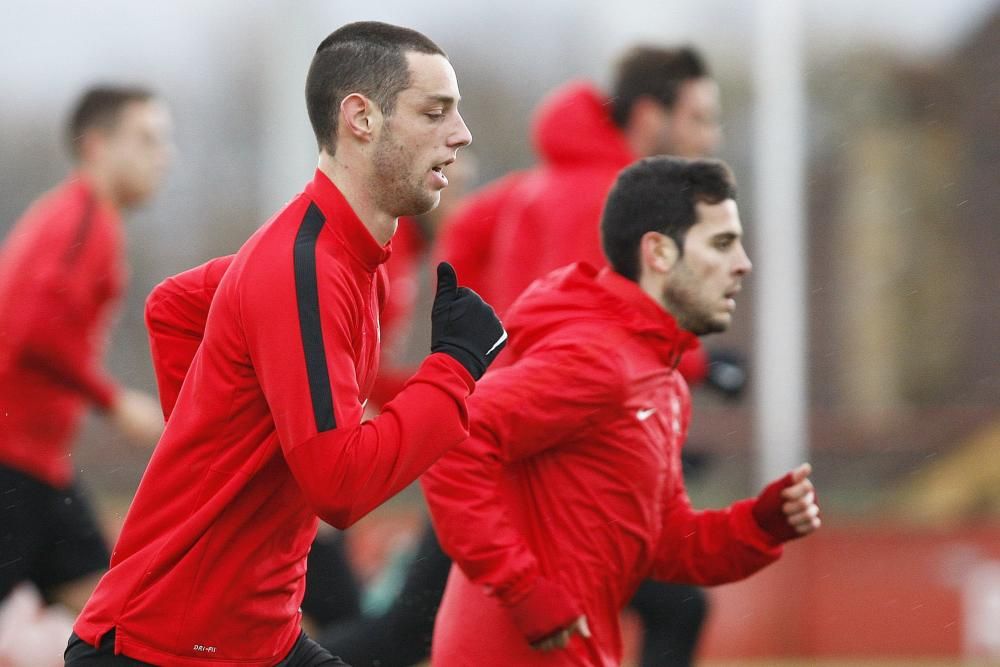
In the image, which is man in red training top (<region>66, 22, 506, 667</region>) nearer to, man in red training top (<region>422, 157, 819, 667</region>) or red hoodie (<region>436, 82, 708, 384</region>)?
man in red training top (<region>422, 157, 819, 667</region>)

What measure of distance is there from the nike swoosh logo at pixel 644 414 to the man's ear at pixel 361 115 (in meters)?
1.12

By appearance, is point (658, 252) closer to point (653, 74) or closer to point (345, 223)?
point (345, 223)

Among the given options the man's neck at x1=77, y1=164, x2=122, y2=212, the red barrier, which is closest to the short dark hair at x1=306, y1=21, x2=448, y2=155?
the man's neck at x1=77, y1=164, x2=122, y2=212

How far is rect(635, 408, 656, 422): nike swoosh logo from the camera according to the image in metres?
4.00

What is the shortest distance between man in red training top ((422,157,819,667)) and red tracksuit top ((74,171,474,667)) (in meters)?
0.61

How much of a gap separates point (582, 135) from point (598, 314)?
2.24 m

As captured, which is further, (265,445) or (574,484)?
(574,484)

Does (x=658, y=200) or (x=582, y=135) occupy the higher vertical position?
(x=658, y=200)

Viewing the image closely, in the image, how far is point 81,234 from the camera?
19.2 feet

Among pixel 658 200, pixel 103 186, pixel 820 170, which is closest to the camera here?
pixel 658 200

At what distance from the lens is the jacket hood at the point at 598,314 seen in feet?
13.3

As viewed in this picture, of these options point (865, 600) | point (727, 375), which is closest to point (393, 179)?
point (727, 375)

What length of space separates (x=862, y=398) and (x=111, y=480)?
10216mm

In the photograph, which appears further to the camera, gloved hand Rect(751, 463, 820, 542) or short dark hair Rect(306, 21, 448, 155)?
gloved hand Rect(751, 463, 820, 542)
